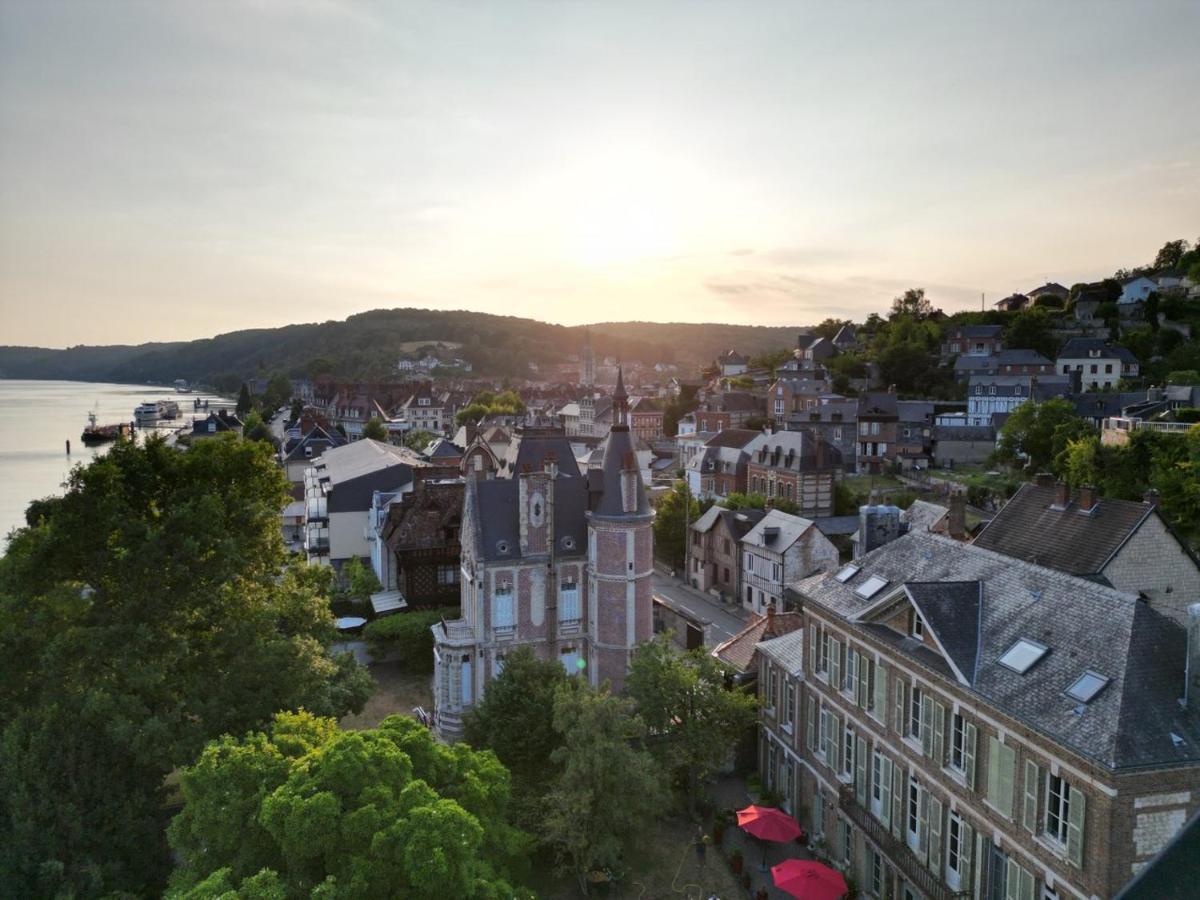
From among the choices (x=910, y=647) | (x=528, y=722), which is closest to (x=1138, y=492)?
(x=910, y=647)

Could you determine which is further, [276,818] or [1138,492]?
[1138,492]

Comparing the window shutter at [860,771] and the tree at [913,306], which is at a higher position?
the tree at [913,306]

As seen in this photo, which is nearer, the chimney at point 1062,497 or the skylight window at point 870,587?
the skylight window at point 870,587

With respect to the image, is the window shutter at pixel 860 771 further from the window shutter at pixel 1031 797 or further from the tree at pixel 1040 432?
the tree at pixel 1040 432

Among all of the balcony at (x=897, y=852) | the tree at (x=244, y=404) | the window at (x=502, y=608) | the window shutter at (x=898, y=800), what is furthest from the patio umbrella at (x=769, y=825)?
the tree at (x=244, y=404)

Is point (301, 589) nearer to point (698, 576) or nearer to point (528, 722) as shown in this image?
point (528, 722)

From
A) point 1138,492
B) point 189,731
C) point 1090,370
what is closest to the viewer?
point 189,731

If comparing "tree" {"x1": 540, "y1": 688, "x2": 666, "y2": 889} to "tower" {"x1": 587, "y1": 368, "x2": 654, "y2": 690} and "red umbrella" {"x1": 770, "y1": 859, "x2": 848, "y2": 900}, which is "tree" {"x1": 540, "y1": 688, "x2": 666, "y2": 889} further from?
"tower" {"x1": 587, "y1": 368, "x2": 654, "y2": 690}

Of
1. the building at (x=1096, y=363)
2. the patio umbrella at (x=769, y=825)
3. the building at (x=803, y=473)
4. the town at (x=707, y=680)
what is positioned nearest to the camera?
the town at (x=707, y=680)
